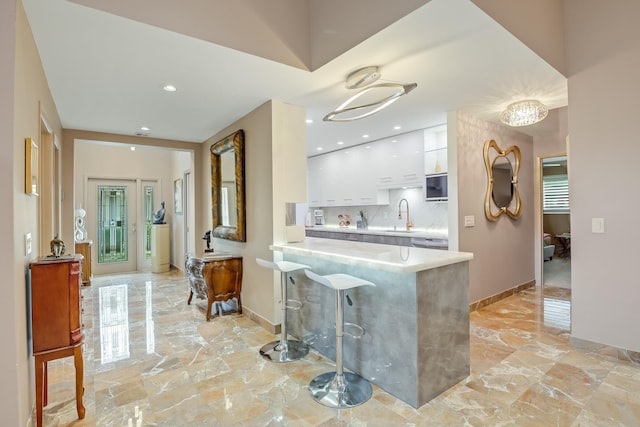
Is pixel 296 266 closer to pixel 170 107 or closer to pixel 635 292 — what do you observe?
pixel 170 107

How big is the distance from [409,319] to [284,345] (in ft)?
4.31

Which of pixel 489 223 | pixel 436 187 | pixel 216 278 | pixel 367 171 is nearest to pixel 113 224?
pixel 216 278

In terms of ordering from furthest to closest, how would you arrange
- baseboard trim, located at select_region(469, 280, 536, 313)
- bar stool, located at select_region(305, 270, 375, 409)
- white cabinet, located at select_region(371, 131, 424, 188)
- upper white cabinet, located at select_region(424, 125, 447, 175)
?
1. white cabinet, located at select_region(371, 131, 424, 188)
2. upper white cabinet, located at select_region(424, 125, 447, 175)
3. baseboard trim, located at select_region(469, 280, 536, 313)
4. bar stool, located at select_region(305, 270, 375, 409)

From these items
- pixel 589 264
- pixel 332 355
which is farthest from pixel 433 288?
pixel 589 264

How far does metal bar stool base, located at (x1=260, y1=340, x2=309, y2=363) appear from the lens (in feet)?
9.14

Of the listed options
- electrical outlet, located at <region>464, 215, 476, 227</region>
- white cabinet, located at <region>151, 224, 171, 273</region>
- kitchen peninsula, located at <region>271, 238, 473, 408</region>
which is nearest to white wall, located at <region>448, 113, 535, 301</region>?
electrical outlet, located at <region>464, 215, 476, 227</region>

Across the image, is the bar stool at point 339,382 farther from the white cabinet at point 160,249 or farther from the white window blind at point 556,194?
the white window blind at point 556,194

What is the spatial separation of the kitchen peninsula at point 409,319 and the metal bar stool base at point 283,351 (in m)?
0.48

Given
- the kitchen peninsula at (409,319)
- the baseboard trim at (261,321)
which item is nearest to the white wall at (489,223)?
the kitchen peninsula at (409,319)

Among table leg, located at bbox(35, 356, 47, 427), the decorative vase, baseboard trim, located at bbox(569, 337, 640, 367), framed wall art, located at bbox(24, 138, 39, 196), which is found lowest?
baseboard trim, located at bbox(569, 337, 640, 367)

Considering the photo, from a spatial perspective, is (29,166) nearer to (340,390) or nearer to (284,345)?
(284,345)

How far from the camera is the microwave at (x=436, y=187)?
445 cm

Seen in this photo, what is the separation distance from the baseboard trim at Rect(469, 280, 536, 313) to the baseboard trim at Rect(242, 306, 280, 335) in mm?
2311

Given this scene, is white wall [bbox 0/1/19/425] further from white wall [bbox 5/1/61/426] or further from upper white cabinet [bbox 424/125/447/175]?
upper white cabinet [bbox 424/125/447/175]
